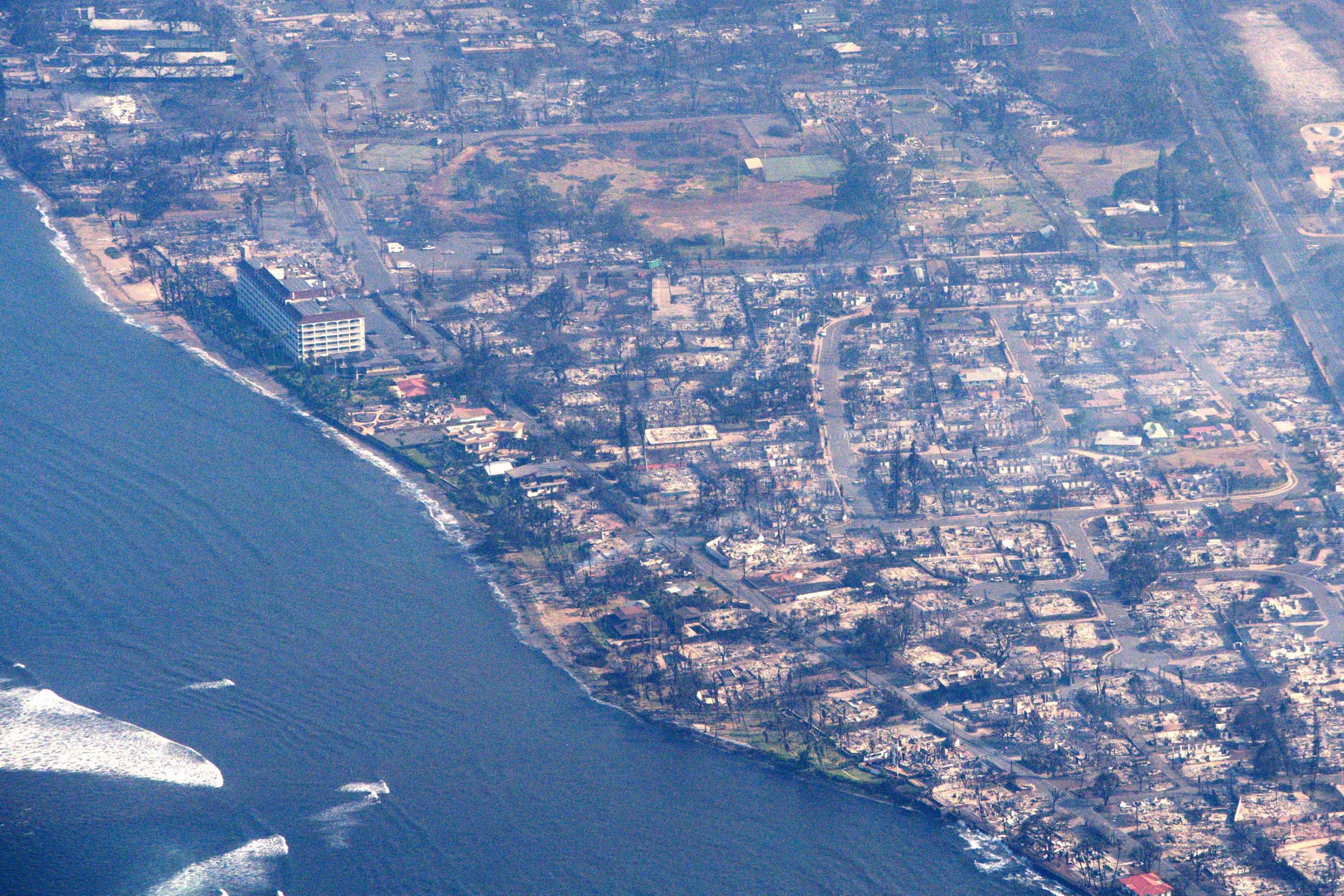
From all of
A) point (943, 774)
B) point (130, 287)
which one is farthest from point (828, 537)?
point (130, 287)

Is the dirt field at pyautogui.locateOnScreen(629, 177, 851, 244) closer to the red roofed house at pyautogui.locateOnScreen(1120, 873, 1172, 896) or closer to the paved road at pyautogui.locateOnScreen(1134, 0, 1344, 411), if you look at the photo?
the paved road at pyautogui.locateOnScreen(1134, 0, 1344, 411)

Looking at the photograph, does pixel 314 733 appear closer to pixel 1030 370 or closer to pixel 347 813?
pixel 347 813

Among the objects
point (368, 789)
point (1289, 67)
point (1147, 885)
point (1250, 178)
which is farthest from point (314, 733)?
point (1289, 67)

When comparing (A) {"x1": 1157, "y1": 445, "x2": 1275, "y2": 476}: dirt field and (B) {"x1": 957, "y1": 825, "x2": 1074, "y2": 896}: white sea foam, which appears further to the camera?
(A) {"x1": 1157, "y1": 445, "x2": 1275, "y2": 476}: dirt field

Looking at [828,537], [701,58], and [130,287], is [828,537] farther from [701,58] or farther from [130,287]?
[701,58]

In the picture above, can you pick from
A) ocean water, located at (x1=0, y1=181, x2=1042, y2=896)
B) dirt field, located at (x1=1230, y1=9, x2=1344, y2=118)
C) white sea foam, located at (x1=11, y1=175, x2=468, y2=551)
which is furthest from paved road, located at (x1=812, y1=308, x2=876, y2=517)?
dirt field, located at (x1=1230, y1=9, x2=1344, y2=118)

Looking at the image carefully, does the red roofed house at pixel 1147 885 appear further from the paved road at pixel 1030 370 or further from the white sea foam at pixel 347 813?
the paved road at pixel 1030 370
